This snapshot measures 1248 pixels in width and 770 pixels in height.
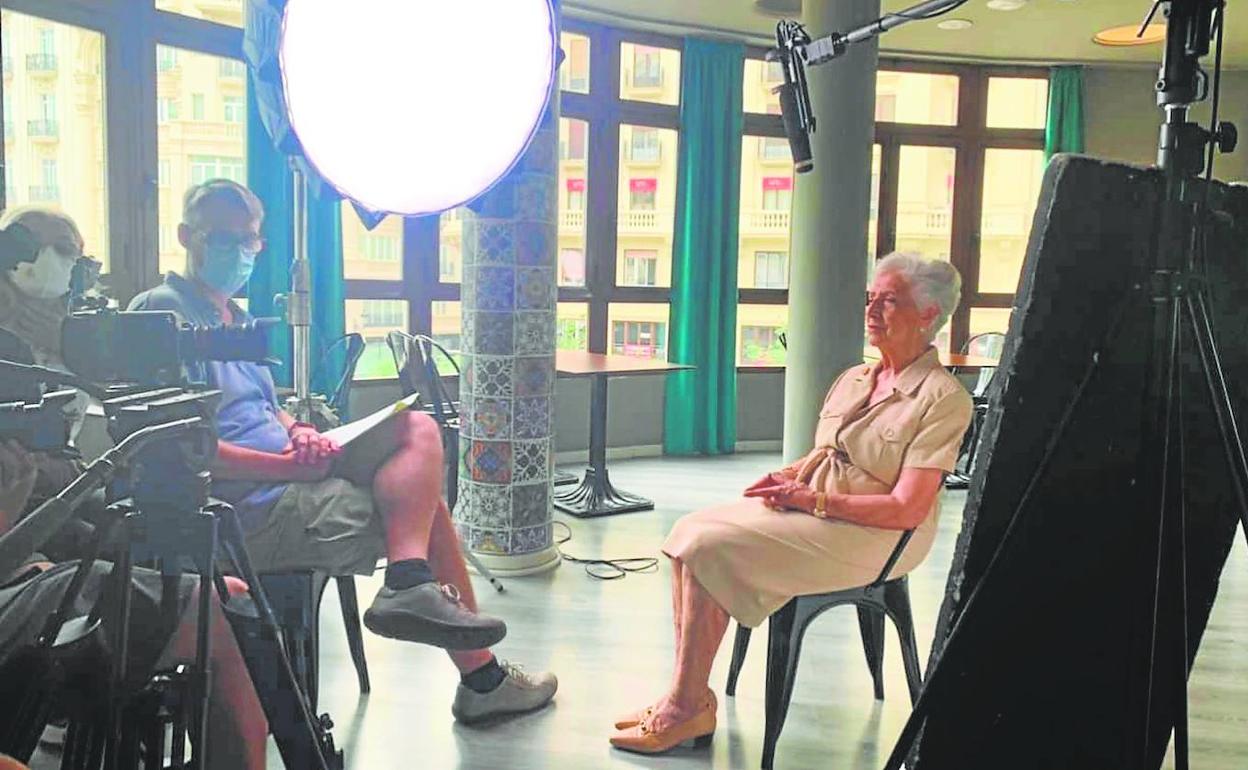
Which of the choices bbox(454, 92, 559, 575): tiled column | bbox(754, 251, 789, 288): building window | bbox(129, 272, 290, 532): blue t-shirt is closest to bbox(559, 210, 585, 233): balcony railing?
bbox(754, 251, 789, 288): building window

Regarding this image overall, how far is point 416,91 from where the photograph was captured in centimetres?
160

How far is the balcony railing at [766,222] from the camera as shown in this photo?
639 cm

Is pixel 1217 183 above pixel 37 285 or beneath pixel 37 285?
above

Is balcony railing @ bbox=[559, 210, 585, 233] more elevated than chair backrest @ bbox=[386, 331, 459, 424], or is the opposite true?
balcony railing @ bbox=[559, 210, 585, 233]

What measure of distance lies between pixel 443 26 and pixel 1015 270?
599 centimetres

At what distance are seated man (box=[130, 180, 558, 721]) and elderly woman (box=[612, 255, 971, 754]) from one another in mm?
464

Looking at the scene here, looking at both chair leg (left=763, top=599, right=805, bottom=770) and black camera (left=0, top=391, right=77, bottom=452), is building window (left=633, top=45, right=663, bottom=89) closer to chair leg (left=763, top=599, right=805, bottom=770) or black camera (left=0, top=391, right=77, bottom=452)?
chair leg (left=763, top=599, right=805, bottom=770)

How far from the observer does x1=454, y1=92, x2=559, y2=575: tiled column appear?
3.32 meters

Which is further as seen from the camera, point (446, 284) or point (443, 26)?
point (446, 284)

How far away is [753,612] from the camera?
2.12m

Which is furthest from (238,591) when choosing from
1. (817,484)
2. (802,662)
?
(802,662)

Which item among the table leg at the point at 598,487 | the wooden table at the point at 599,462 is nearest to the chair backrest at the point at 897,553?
the wooden table at the point at 599,462

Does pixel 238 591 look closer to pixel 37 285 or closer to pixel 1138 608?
pixel 37 285

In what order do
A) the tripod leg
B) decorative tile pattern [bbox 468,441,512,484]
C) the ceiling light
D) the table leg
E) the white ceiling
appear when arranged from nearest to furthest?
the tripod leg < decorative tile pattern [bbox 468,441,512,484] < the table leg < the white ceiling < the ceiling light
